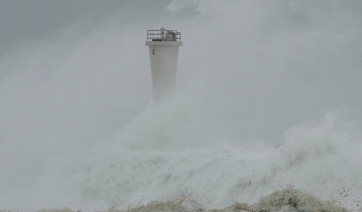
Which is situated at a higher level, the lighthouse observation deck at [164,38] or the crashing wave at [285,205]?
the lighthouse observation deck at [164,38]

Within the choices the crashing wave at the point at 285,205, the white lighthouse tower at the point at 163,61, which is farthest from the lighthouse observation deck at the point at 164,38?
the crashing wave at the point at 285,205

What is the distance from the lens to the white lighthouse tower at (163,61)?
28484 millimetres

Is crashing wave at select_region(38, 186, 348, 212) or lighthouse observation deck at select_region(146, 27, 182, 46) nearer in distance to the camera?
crashing wave at select_region(38, 186, 348, 212)

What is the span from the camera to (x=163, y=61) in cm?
2852

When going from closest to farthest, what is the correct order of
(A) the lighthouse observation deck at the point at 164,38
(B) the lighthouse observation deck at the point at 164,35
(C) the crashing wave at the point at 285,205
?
(C) the crashing wave at the point at 285,205 → (A) the lighthouse observation deck at the point at 164,38 → (B) the lighthouse observation deck at the point at 164,35

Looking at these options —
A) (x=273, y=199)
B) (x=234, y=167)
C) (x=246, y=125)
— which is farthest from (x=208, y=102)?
(x=273, y=199)

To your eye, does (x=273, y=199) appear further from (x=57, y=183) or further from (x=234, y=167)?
(x=57, y=183)

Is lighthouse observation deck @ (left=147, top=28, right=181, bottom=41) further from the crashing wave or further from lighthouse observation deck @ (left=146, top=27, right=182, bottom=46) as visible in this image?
the crashing wave

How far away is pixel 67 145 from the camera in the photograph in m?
25.8

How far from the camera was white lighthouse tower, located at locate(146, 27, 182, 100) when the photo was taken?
28.5 metres

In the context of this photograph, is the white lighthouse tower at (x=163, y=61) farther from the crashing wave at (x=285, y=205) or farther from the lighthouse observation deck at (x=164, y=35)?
the crashing wave at (x=285, y=205)

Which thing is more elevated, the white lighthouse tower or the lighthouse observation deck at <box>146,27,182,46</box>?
the lighthouse observation deck at <box>146,27,182,46</box>

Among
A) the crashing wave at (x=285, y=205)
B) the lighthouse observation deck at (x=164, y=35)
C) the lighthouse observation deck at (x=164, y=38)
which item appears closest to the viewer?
the crashing wave at (x=285, y=205)

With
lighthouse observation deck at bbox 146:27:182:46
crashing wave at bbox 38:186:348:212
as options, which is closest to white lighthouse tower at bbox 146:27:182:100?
lighthouse observation deck at bbox 146:27:182:46
